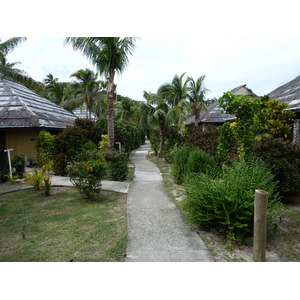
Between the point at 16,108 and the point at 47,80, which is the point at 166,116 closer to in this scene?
the point at 16,108

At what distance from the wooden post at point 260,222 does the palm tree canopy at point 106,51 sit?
8.54 meters

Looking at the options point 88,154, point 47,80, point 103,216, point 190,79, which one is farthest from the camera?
point 47,80

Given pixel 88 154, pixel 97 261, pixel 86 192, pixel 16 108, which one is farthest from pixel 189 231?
pixel 16 108

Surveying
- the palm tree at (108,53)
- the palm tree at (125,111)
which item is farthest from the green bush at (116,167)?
the palm tree at (125,111)

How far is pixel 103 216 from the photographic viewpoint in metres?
4.57

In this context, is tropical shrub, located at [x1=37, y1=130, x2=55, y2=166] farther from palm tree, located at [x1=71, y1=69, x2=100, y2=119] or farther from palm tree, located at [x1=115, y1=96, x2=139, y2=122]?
palm tree, located at [x1=115, y1=96, x2=139, y2=122]

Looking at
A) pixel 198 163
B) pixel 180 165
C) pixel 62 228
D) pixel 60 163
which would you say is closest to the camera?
pixel 62 228

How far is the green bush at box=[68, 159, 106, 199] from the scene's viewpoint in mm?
5422

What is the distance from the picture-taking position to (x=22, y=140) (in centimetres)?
1264

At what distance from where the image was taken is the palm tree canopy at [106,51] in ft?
29.1

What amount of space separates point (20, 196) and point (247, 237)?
6.26 meters

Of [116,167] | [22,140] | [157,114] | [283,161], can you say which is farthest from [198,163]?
[22,140]

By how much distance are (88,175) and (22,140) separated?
9.63 m

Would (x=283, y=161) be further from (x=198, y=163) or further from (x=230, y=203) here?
(x=230, y=203)
